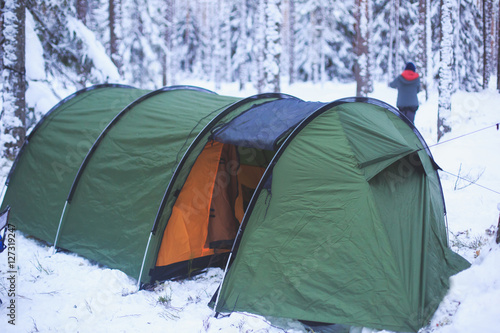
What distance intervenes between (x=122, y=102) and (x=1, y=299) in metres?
2.94

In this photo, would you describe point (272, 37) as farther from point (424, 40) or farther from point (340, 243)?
point (424, 40)

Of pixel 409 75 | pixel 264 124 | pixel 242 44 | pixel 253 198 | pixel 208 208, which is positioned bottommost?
pixel 208 208

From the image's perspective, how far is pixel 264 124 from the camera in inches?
176

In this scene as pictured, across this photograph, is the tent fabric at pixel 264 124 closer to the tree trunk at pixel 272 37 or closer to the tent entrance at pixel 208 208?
the tent entrance at pixel 208 208

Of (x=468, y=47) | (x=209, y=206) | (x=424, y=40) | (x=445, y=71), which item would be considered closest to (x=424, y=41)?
(x=424, y=40)

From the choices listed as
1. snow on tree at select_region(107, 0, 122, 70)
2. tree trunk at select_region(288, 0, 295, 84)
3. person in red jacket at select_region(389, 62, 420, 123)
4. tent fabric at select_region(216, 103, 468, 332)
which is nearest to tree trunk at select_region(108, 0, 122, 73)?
snow on tree at select_region(107, 0, 122, 70)

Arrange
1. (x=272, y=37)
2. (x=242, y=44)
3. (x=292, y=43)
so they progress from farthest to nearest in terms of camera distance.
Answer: (x=242, y=44) < (x=292, y=43) < (x=272, y=37)

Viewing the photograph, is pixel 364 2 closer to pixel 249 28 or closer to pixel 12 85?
pixel 12 85

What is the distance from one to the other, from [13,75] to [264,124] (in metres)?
6.27

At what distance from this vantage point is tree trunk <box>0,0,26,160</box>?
8.02 m

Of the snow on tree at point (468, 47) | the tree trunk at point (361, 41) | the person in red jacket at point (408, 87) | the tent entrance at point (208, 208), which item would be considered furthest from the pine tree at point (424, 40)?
the tent entrance at point (208, 208)

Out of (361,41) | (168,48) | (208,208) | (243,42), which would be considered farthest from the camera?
(243,42)

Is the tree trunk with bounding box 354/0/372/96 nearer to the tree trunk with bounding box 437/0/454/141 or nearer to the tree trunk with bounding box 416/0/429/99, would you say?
the tree trunk with bounding box 416/0/429/99

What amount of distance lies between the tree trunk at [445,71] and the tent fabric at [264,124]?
20.6ft
